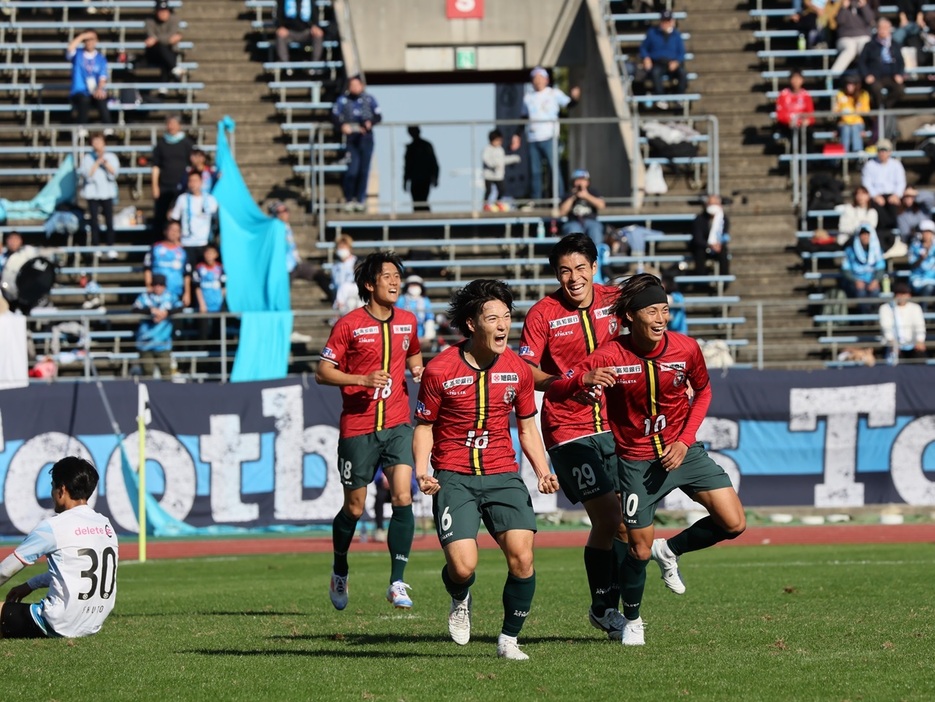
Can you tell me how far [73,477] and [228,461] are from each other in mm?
12088

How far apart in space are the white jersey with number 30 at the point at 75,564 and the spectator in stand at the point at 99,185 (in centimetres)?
1729

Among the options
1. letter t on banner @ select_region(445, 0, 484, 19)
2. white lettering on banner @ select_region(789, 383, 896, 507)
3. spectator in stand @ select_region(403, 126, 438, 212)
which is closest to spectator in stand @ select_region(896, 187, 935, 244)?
white lettering on banner @ select_region(789, 383, 896, 507)

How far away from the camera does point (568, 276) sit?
10.6 m

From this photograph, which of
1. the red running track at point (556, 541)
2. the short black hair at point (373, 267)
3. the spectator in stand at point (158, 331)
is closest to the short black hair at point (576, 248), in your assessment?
the short black hair at point (373, 267)

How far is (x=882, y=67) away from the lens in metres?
29.3

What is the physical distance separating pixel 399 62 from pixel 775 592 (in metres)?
22.3

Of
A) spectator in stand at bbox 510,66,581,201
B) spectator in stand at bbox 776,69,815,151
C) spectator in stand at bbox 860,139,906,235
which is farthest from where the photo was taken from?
spectator in stand at bbox 776,69,815,151

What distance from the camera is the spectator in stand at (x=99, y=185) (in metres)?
26.9

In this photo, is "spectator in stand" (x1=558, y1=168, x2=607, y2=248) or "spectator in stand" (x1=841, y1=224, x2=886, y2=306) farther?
"spectator in stand" (x1=558, y1=168, x2=607, y2=248)

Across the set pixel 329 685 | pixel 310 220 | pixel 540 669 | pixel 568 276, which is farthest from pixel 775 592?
pixel 310 220

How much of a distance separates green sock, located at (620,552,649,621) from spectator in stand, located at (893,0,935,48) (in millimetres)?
22574

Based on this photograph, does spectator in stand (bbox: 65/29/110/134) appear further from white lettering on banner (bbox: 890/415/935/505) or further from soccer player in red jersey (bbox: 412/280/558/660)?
soccer player in red jersey (bbox: 412/280/558/660)

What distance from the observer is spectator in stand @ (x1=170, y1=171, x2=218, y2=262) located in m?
25.9

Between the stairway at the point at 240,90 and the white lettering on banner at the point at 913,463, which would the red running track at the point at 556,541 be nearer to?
the white lettering on banner at the point at 913,463
